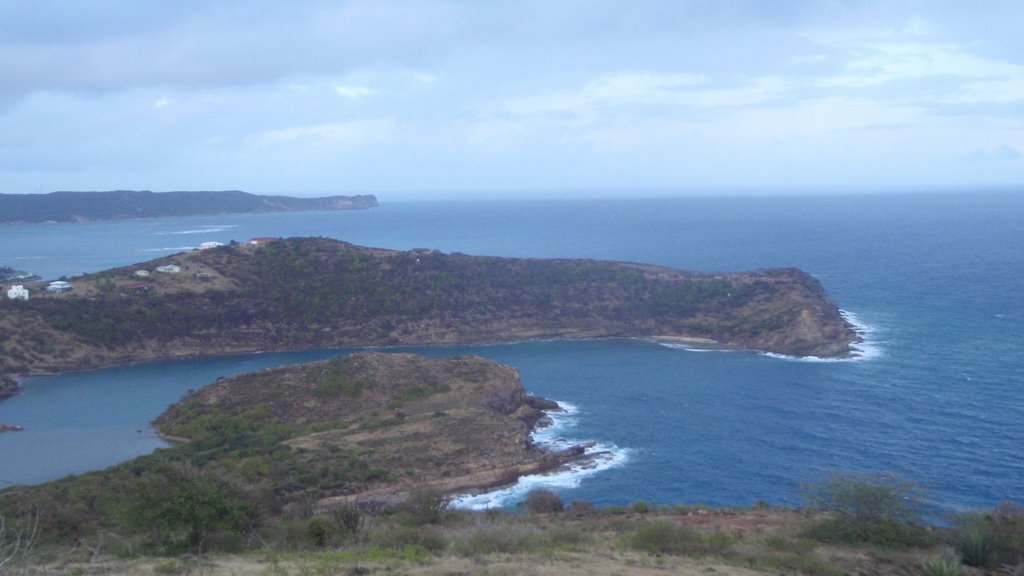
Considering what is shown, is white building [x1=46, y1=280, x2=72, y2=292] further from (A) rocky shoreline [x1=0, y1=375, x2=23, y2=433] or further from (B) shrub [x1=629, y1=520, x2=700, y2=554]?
(B) shrub [x1=629, y1=520, x2=700, y2=554]

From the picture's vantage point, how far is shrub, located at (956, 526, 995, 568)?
1731cm

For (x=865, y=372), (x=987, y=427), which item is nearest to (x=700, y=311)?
(x=865, y=372)

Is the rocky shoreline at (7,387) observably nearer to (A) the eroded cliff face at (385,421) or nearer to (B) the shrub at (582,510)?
(A) the eroded cliff face at (385,421)

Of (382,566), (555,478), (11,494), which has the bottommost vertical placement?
(555,478)

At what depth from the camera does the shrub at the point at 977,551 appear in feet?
56.8

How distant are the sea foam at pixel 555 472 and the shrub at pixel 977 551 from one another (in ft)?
50.7

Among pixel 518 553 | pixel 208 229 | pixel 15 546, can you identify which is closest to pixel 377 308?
pixel 518 553

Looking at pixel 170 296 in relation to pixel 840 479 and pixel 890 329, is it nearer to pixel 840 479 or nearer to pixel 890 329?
pixel 890 329

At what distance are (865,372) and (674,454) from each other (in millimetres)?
18210

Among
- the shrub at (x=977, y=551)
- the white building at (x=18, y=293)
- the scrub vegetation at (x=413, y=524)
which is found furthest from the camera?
the white building at (x=18, y=293)

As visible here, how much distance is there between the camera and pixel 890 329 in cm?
5859

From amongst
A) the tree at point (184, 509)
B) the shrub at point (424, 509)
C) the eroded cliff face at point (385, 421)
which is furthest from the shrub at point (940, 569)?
the eroded cliff face at point (385, 421)

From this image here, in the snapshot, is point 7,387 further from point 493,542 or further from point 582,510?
point 493,542

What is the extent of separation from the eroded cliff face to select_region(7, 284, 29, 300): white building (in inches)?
1139
